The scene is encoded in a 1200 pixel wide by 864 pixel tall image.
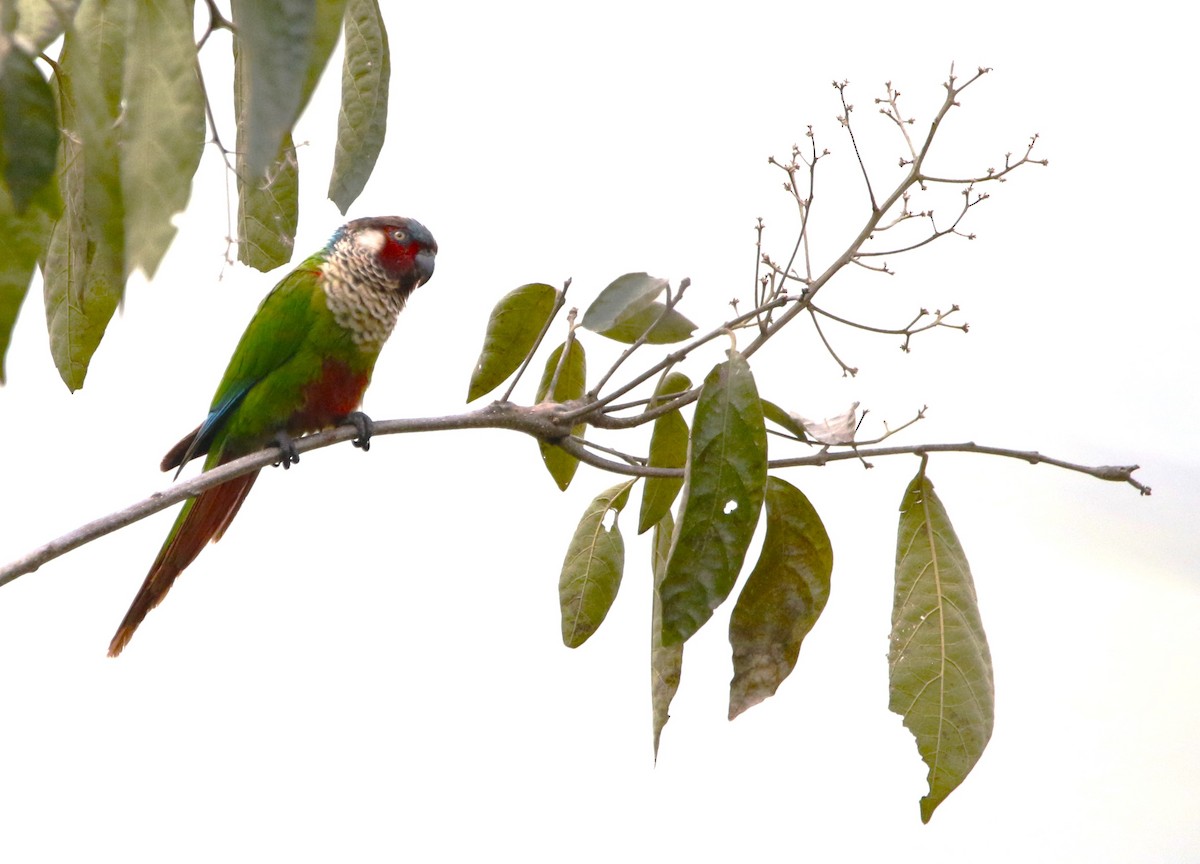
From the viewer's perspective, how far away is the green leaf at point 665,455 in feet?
4.05

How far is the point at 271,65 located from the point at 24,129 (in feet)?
0.39

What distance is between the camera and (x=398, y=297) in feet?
5.76

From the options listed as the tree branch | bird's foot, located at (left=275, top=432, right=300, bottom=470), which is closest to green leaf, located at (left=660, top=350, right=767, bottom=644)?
the tree branch

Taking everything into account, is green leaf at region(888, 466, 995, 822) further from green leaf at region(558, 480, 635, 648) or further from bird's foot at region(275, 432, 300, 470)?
bird's foot at region(275, 432, 300, 470)

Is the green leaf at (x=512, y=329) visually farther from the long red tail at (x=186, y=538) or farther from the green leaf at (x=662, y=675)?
the long red tail at (x=186, y=538)

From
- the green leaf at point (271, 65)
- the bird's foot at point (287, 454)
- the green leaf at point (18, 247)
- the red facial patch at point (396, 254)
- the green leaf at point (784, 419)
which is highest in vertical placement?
the red facial patch at point (396, 254)

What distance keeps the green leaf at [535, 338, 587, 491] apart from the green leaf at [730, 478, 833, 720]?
11.4 inches

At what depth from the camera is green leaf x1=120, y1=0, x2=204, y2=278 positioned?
581mm

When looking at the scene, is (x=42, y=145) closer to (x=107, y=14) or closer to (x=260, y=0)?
(x=260, y=0)

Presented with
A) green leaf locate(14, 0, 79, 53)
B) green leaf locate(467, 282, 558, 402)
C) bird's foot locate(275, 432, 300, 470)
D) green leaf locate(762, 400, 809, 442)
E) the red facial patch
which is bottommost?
green leaf locate(14, 0, 79, 53)

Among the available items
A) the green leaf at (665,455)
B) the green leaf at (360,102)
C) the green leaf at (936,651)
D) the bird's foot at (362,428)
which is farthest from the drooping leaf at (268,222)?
the green leaf at (936,651)

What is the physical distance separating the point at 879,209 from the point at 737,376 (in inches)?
10.5

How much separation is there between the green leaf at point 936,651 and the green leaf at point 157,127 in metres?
0.80

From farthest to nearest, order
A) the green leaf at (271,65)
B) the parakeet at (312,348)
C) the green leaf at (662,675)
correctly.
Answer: the parakeet at (312,348) < the green leaf at (662,675) < the green leaf at (271,65)
